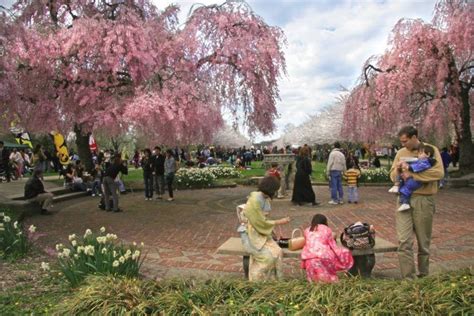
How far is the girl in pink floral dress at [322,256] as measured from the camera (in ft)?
15.2

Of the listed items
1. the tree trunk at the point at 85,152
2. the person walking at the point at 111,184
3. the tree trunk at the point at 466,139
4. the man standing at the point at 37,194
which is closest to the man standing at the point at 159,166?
the person walking at the point at 111,184

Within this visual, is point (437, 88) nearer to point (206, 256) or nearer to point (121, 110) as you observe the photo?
point (121, 110)

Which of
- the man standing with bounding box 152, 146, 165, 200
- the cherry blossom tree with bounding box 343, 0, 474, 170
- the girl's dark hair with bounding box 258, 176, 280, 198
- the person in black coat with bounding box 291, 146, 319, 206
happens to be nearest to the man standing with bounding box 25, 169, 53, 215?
the man standing with bounding box 152, 146, 165, 200

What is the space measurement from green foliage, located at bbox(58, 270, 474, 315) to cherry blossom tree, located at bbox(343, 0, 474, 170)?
13181 millimetres

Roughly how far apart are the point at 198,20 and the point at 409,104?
8792mm

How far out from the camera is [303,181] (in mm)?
12391

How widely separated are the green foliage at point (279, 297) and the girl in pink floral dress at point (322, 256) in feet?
1.54

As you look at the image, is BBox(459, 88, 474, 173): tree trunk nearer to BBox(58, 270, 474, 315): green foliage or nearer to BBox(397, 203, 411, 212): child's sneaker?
BBox(397, 203, 411, 212): child's sneaker

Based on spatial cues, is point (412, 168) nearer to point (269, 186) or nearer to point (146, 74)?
point (269, 186)

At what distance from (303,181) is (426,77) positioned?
711 centimetres

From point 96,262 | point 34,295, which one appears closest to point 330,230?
point 96,262

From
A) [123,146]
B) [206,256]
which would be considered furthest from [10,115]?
[123,146]

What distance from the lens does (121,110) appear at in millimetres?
11883

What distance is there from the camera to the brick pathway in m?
6.57
